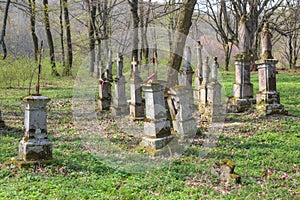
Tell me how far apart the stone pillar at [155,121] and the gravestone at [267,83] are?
4.18 m

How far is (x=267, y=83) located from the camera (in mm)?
9914

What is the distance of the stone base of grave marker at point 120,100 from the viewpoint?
11.5 m

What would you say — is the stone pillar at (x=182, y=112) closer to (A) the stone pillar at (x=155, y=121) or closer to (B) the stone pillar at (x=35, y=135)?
(A) the stone pillar at (x=155, y=121)

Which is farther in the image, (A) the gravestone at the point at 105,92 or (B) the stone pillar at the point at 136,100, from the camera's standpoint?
(A) the gravestone at the point at 105,92

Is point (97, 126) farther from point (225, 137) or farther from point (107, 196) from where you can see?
point (107, 196)

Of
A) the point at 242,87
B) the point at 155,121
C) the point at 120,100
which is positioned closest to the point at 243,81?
the point at 242,87

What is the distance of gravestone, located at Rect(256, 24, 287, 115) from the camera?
386 inches

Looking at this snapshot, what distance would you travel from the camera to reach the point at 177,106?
7988 mm

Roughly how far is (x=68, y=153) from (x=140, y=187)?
2.43 metres

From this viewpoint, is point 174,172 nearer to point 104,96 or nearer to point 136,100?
point 136,100

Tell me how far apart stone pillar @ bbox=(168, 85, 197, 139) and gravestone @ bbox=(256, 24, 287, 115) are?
9.79 ft

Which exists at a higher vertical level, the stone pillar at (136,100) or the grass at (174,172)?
the stone pillar at (136,100)

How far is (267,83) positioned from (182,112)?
3.49 meters

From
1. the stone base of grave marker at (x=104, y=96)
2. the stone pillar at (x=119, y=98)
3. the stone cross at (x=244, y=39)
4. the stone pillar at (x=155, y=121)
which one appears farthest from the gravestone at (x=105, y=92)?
the stone pillar at (x=155, y=121)
